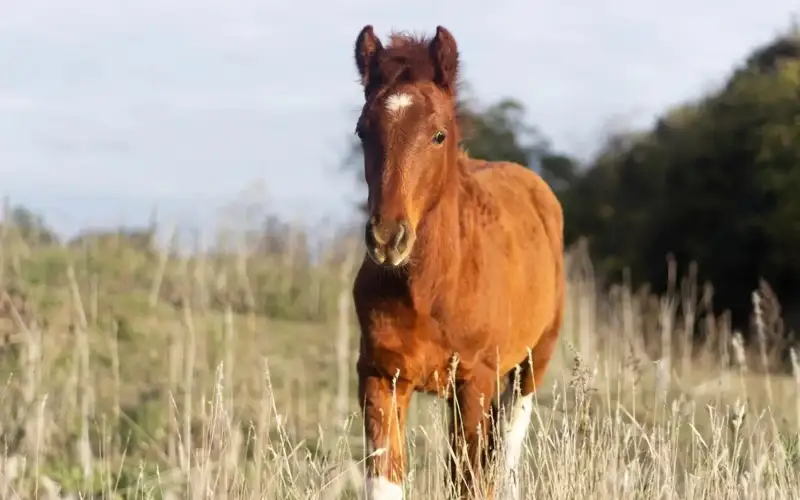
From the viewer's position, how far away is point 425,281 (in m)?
4.45

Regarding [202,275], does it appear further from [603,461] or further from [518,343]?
[603,461]

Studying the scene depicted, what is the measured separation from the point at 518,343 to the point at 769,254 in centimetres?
1298

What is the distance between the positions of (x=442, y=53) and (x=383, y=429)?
167 cm

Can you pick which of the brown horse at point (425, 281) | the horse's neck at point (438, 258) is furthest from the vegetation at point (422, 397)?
the horse's neck at point (438, 258)

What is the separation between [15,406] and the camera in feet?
23.8

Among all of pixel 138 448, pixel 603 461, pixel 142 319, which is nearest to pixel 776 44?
pixel 142 319

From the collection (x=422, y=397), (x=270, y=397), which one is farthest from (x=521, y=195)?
(x=422, y=397)

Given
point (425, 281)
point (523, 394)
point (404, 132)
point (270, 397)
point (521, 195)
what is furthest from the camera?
point (521, 195)

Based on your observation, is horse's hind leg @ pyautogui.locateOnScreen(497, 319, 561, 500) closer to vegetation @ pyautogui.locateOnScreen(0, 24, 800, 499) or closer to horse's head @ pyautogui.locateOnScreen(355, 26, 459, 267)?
vegetation @ pyautogui.locateOnScreen(0, 24, 800, 499)

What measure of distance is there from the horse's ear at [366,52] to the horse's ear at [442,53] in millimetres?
246

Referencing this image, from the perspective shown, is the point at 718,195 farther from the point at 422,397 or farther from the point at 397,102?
the point at 397,102

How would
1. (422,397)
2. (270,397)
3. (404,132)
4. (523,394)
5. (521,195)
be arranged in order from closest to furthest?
1. (270,397)
2. (404,132)
3. (523,394)
4. (521,195)
5. (422,397)

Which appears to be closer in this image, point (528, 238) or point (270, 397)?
point (270, 397)

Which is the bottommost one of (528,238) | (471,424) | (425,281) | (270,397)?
(471,424)
